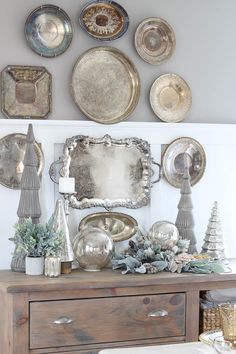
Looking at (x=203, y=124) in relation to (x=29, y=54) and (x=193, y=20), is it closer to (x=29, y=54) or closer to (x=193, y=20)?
(x=193, y=20)

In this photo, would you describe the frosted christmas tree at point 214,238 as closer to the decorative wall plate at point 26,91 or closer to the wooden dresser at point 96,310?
the wooden dresser at point 96,310

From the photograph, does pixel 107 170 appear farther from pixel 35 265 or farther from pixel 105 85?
pixel 35 265

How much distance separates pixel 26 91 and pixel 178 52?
0.92 meters

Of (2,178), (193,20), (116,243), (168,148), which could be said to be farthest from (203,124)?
(2,178)

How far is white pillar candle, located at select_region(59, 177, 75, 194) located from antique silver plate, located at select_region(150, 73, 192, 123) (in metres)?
0.66

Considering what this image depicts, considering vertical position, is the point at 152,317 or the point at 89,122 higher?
the point at 89,122

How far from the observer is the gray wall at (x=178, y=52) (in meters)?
3.24

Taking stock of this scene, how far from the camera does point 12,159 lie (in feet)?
10.5

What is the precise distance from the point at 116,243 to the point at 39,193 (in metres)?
0.51

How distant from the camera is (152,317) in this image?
293cm

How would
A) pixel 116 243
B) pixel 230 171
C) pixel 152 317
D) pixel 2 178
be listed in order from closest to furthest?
pixel 152 317 → pixel 2 178 → pixel 116 243 → pixel 230 171

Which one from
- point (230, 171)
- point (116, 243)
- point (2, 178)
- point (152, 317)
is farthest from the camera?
point (230, 171)

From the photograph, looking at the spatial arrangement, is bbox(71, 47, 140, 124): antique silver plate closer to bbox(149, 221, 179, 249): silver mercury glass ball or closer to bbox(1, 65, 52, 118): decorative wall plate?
bbox(1, 65, 52, 118): decorative wall plate

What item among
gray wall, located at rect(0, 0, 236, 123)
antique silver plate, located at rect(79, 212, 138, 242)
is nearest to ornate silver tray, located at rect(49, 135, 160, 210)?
antique silver plate, located at rect(79, 212, 138, 242)
